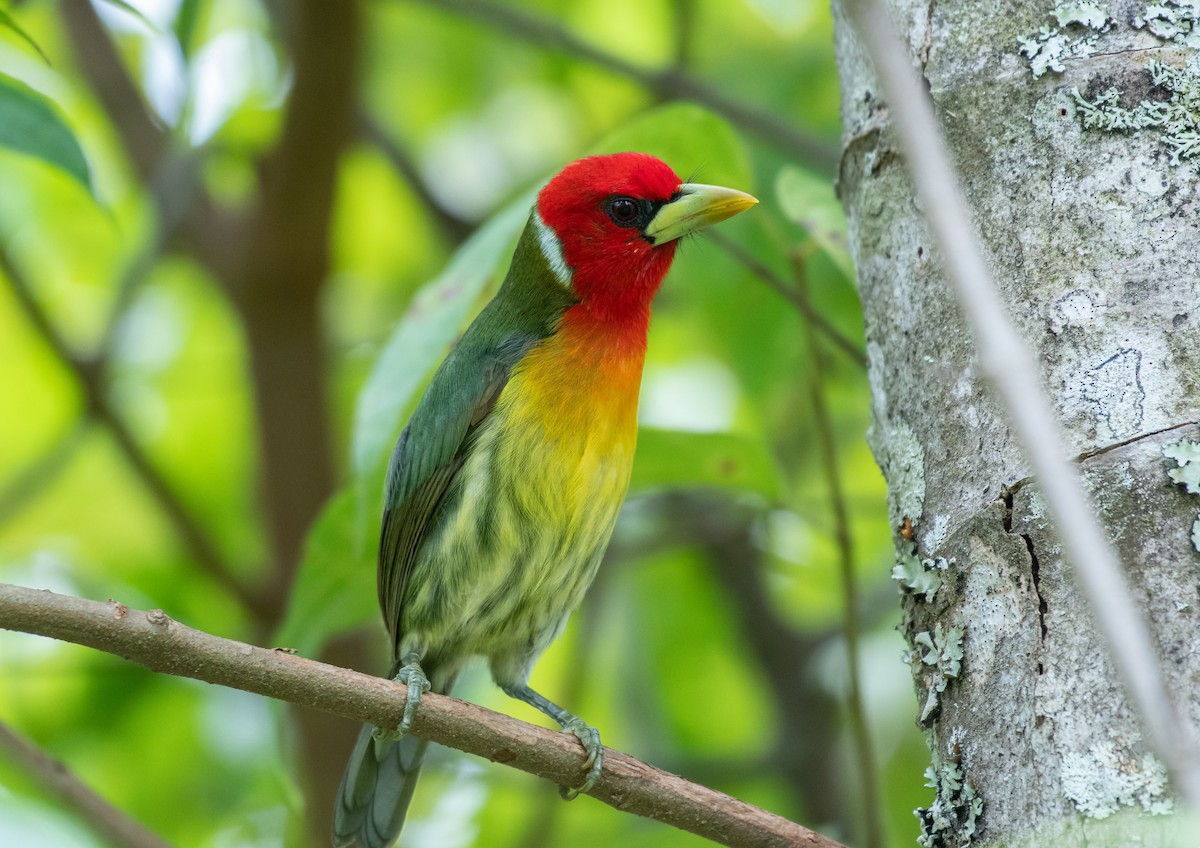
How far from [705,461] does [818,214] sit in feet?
2.16

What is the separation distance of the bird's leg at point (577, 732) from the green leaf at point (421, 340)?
2.22 feet

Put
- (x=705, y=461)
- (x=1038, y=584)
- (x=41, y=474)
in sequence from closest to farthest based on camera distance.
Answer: (x=1038, y=584)
(x=705, y=461)
(x=41, y=474)

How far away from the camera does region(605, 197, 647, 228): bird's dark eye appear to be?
3.52 metres

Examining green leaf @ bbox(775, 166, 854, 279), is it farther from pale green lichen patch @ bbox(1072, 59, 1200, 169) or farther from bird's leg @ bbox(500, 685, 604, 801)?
bird's leg @ bbox(500, 685, 604, 801)

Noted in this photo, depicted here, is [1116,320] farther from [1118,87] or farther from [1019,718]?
[1019,718]

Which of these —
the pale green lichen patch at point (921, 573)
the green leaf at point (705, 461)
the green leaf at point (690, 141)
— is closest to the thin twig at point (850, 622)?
the green leaf at point (705, 461)

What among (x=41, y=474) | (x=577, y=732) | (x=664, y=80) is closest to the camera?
(x=577, y=732)

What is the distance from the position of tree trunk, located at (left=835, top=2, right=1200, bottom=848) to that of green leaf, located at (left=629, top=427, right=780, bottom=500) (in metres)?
0.76

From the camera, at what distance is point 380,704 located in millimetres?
2107

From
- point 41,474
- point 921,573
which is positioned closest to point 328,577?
point 921,573

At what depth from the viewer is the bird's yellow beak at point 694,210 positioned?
10.3 ft

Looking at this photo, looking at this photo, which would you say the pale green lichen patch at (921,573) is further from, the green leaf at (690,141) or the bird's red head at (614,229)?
the bird's red head at (614,229)

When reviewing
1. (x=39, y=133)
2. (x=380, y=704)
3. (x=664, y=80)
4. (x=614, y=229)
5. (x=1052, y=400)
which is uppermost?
(x=664, y=80)

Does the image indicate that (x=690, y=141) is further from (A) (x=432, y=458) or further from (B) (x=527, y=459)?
(A) (x=432, y=458)
